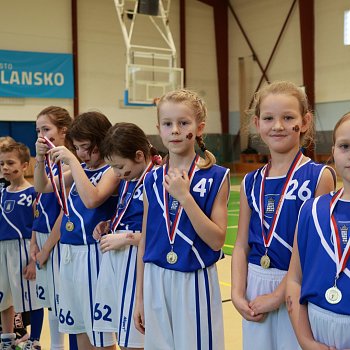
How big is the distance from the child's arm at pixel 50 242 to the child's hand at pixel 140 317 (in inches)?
35.2

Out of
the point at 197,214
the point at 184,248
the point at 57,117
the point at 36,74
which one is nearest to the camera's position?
the point at 197,214

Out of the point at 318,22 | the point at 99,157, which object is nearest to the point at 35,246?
the point at 99,157

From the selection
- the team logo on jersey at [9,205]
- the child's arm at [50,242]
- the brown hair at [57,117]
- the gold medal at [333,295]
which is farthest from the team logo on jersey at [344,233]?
the team logo on jersey at [9,205]

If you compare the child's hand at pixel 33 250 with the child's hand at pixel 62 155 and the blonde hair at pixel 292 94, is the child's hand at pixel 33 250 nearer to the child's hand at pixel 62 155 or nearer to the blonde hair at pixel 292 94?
the child's hand at pixel 62 155

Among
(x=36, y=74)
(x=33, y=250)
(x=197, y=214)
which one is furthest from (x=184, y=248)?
(x=36, y=74)

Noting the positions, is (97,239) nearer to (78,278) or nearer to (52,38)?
(78,278)

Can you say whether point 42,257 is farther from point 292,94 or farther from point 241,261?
point 292,94

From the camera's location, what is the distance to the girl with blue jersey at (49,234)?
307 cm

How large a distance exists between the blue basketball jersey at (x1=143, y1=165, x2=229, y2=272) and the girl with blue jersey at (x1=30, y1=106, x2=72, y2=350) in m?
0.95

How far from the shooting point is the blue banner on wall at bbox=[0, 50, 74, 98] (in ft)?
49.2

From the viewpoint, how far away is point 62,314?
2.83 m

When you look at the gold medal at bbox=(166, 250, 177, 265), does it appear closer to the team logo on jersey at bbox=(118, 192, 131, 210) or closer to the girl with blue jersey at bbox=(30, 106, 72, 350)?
the team logo on jersey at bbox=(118, 192, 131, 210)

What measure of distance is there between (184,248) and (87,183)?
27.6 inches

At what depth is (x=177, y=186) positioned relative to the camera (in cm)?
213
